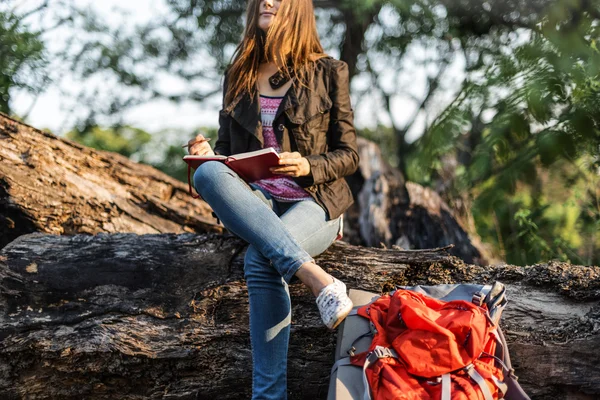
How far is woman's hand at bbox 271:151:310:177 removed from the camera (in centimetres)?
293

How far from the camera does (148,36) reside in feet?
28.0

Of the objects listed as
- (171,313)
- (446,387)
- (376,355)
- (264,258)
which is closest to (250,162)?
(264,258)

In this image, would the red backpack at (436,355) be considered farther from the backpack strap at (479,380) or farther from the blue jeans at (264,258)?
the blue jeans at (264,258)

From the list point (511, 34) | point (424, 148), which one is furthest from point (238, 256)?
point (511, 34)

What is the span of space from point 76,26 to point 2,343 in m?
5.79

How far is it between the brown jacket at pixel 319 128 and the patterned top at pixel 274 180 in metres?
0.05

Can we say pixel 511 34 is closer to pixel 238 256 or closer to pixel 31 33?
pixel 238 256

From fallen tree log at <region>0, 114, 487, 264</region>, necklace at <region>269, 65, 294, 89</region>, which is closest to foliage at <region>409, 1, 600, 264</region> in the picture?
fallen tree log at <region>0, 114, 487, 264</region>

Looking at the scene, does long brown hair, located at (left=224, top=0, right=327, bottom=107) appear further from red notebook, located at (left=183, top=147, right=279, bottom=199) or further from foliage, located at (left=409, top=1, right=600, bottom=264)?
foliage, located at (left=409, top=1, right=600, bottom=264)

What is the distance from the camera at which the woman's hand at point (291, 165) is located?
9.61 feet

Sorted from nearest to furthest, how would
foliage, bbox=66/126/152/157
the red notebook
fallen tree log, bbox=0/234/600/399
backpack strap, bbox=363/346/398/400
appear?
backpack strap, bbox=363/346/398/400 < the red notebook < fallen tree log, bbox=0/234/600/399 < foliage, bbox=66/126/152/157

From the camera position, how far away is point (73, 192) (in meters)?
4.23

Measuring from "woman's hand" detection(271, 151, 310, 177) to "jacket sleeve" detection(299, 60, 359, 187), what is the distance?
0.34 feet

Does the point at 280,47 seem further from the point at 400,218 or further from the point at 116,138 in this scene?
the point at 116,138
